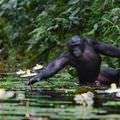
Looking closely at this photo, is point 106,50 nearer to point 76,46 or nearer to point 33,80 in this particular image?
point 76,46

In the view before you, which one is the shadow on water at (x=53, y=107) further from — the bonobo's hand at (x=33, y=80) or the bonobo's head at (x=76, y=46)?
the bonobo's head at (x=76, y=46)

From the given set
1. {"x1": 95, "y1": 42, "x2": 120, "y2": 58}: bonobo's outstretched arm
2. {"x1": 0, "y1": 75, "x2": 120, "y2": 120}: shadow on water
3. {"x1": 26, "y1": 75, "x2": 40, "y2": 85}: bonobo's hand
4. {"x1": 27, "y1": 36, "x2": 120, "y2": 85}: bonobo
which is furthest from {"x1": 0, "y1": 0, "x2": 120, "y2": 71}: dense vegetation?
{"x1": 0, "y1": 75, "x2": 120, "y2": 120}: shadow on water

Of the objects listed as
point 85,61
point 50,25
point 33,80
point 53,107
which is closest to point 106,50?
point 85,61

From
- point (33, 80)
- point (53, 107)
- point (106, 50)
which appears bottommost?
point (53, 107)

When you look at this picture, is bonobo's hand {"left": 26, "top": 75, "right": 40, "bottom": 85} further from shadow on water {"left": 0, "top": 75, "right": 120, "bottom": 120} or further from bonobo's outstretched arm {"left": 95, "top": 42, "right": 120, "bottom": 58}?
bonobo's outstretched arm {"left": 95, "top": 42, "right": 120, "bottom": 58}

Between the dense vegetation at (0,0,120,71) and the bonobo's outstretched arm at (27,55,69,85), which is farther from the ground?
the dense vegetation at (0,0,120,71)

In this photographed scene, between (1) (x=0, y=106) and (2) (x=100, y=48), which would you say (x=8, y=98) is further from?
(2) (x=100, y=48)

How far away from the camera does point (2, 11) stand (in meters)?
14.8

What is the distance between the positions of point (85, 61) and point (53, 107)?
3.13m

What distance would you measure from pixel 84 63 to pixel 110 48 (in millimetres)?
431

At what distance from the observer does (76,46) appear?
28.8 ft

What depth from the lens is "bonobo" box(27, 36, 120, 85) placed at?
8781mm

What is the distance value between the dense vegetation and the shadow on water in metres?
3.70

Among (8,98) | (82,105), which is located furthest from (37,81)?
(82,105)
